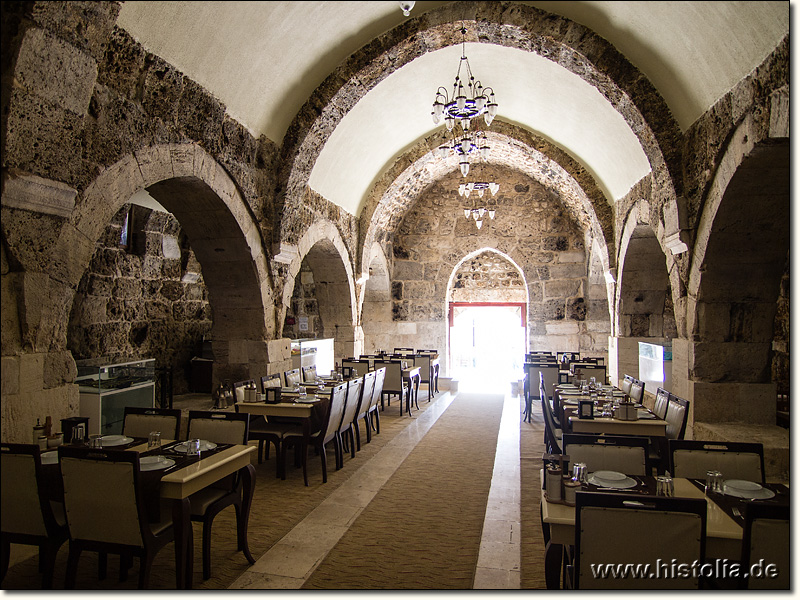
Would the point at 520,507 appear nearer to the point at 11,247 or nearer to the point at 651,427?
the point at 651,427

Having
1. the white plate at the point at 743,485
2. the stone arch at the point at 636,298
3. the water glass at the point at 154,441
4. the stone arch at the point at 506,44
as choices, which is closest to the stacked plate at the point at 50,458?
the water glass at the point at 154,441

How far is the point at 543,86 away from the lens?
700 cm

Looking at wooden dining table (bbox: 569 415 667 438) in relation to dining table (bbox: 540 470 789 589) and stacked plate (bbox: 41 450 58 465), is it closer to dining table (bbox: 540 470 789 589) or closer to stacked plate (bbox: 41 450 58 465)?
dining table (bbox: 540 470 789 589)

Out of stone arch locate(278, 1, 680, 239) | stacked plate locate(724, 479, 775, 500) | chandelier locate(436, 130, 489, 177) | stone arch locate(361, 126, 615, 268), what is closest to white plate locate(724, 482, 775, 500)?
stacked plate locate(724, 479, 775, 500)

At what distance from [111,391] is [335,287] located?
15.6 ft

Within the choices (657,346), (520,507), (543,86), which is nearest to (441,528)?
(520,507)

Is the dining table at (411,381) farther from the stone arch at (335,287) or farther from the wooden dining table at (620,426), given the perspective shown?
the wooden dining table at (620,426)

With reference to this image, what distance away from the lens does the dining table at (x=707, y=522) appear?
78.5 inches

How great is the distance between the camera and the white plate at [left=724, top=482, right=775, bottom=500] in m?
2.35

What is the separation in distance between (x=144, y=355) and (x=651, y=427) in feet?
22.2

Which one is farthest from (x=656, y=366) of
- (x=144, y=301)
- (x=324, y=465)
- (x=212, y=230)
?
(x=144, y=301)

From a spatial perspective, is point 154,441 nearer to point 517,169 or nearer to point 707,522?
point 707,522

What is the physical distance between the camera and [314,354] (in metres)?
8.69

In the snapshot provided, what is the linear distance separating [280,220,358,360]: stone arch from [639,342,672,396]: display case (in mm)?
4532
